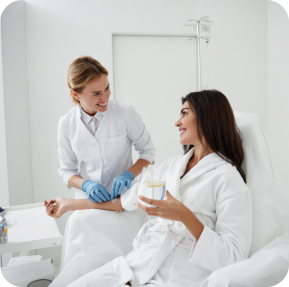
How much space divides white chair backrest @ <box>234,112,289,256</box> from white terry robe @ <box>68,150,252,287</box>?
11 centimetres

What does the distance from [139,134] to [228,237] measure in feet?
2.84

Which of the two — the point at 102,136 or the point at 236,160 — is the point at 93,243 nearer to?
the point at 102,136

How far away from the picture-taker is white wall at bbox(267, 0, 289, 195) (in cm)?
301

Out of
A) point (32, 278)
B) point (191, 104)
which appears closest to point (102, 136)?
point (191, 104)

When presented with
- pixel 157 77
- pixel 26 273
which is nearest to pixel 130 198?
pixel 26 273

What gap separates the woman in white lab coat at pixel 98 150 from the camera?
152cm

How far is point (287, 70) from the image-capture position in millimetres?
2969

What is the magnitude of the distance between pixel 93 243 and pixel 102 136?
0.59 metres

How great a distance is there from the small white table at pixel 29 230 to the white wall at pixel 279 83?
8.17 ft

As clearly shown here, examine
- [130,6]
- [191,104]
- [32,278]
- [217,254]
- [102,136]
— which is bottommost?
[32,278]

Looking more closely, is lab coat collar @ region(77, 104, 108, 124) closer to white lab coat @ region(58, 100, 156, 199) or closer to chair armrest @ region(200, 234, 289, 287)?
white lab coat @ region(58, 100, 156, 199)

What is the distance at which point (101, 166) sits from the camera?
1.70 metres

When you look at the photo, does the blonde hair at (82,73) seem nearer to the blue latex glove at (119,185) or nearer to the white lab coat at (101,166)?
the white lab coat at (101,166)

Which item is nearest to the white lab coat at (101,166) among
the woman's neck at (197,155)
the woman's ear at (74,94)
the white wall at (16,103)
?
the woman's ear at (74,94)
